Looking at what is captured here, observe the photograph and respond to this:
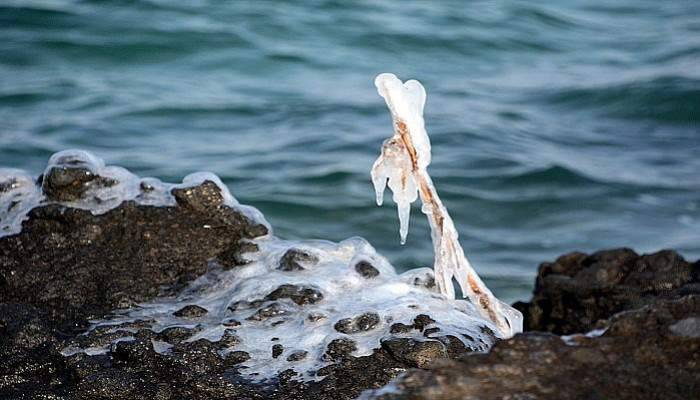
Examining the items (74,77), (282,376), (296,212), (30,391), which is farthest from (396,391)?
(74,77)

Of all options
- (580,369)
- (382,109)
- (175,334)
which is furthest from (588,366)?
(382,109)

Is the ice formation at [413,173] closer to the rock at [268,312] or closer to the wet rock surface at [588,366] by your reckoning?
the rock at [268,312]

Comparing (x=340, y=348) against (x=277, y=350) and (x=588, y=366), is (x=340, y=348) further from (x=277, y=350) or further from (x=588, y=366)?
(x=588, y=366)

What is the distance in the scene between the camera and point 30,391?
Result: 2.20 m

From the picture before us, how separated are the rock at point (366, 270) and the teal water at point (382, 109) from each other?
2455mm

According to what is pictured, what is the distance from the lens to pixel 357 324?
2.47 meters

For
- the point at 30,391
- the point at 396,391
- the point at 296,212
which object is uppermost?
the point at 396,391

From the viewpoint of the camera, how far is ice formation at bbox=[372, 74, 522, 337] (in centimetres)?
235

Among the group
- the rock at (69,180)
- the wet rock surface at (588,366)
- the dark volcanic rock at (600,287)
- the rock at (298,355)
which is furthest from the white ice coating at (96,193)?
the wet rock surface at (588,366)

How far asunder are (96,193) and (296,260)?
0.56 metres

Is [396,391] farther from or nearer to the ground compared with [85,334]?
farther from the ground

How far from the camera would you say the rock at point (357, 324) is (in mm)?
2447

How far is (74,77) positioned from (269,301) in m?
5.66

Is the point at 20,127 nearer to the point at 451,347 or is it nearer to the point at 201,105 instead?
the point at 201,105
